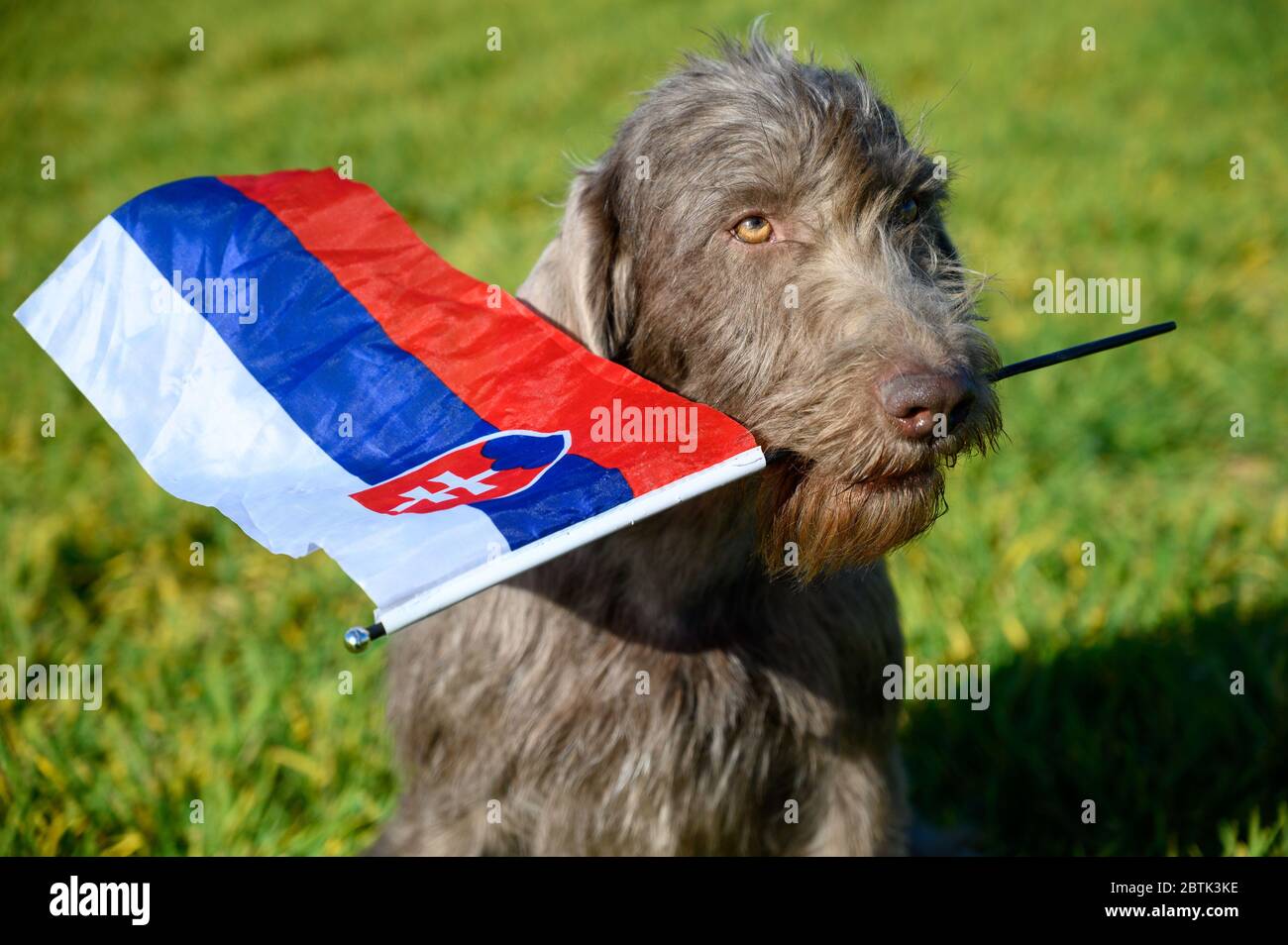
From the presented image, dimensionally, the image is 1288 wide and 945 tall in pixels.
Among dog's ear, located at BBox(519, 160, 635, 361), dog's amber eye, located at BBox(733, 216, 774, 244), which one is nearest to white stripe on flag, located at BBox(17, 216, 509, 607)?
dog's ear, located at BBox(519, 160, 635, 361)

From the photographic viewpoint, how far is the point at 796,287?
2.56 m

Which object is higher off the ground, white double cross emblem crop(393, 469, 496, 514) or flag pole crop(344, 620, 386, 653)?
white double cross emblem crop(393, 469, 496, 514)

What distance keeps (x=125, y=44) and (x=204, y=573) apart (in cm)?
1084

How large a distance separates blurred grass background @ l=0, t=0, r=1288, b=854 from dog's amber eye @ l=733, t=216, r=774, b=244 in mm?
679

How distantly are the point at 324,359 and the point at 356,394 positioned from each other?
15 centimetres

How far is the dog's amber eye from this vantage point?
8.58ft

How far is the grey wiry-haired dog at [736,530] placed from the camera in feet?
7.92

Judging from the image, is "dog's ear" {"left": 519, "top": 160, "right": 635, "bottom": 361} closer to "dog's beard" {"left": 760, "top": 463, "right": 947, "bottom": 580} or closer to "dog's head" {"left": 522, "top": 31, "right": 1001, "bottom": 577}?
"dog's head" {"left": 522, "top": 31, "right": 1001, "bottom": 577}

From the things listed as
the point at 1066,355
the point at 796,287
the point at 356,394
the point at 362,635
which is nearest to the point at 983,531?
the point at 1066,355

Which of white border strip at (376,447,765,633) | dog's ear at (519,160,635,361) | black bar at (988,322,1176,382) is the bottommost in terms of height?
white border strip at (376,447,765,633)

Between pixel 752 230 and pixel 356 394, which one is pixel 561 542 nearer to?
pixel 356 394

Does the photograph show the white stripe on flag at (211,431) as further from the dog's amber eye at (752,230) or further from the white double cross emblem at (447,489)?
the dog's amber eye at (752,230)
